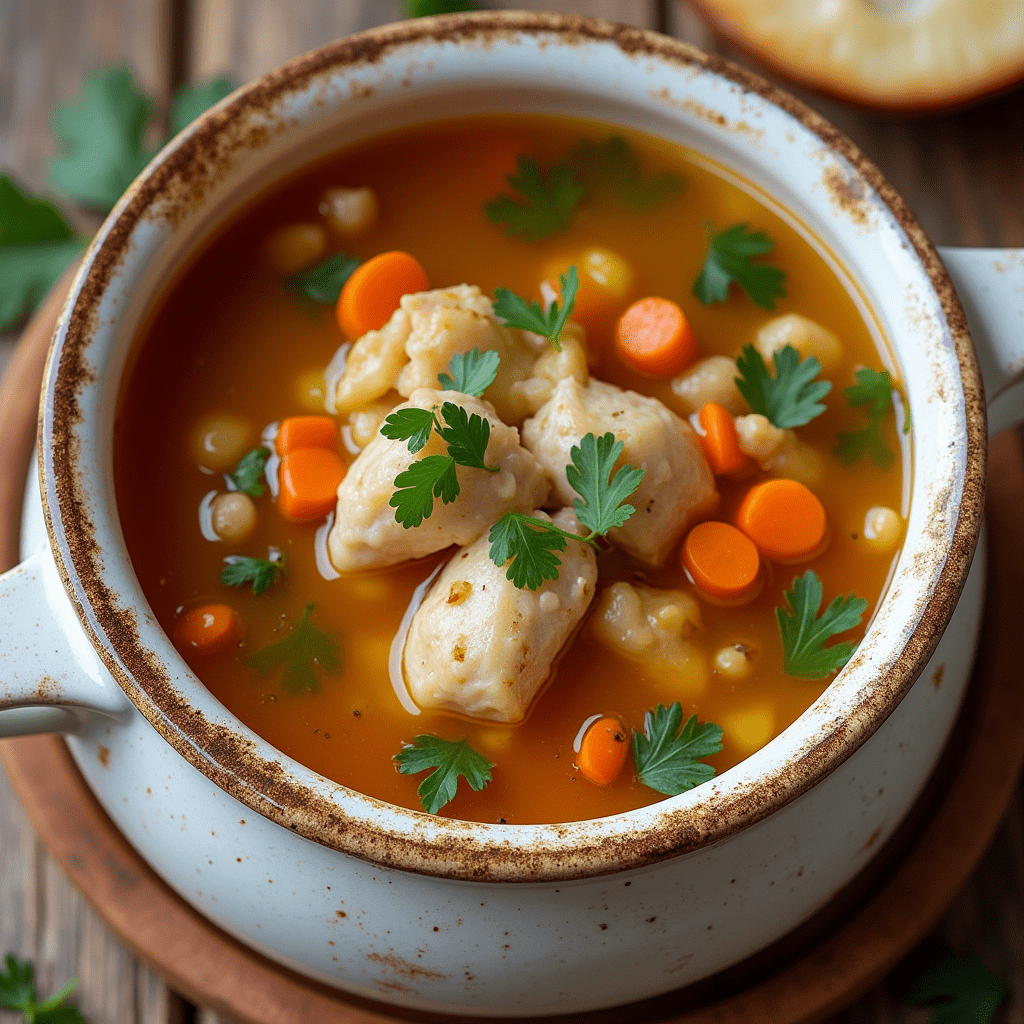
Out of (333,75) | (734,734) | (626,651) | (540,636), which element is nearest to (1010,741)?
(734,734)

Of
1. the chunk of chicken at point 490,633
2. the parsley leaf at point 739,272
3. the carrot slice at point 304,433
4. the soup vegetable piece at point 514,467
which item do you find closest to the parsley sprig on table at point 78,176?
the soup vegetable piece at point 514,467

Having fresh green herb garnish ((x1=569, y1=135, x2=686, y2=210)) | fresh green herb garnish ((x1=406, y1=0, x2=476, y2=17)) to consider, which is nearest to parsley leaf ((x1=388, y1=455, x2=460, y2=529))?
fresh green herb garnish ((x1=569, y1=135, x2=686, y2=210))

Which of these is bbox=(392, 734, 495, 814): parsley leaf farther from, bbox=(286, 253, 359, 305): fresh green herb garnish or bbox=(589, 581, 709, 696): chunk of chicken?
bbox=(286, 253, 359, 305): fresh green herb garnish

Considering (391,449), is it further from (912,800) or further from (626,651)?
(912,800)

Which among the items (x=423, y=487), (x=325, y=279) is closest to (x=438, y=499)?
(x=423, y=487)

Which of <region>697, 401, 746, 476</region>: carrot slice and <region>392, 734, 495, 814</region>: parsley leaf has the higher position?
<region>697, 401, 746, 476</region>: carrot slice
